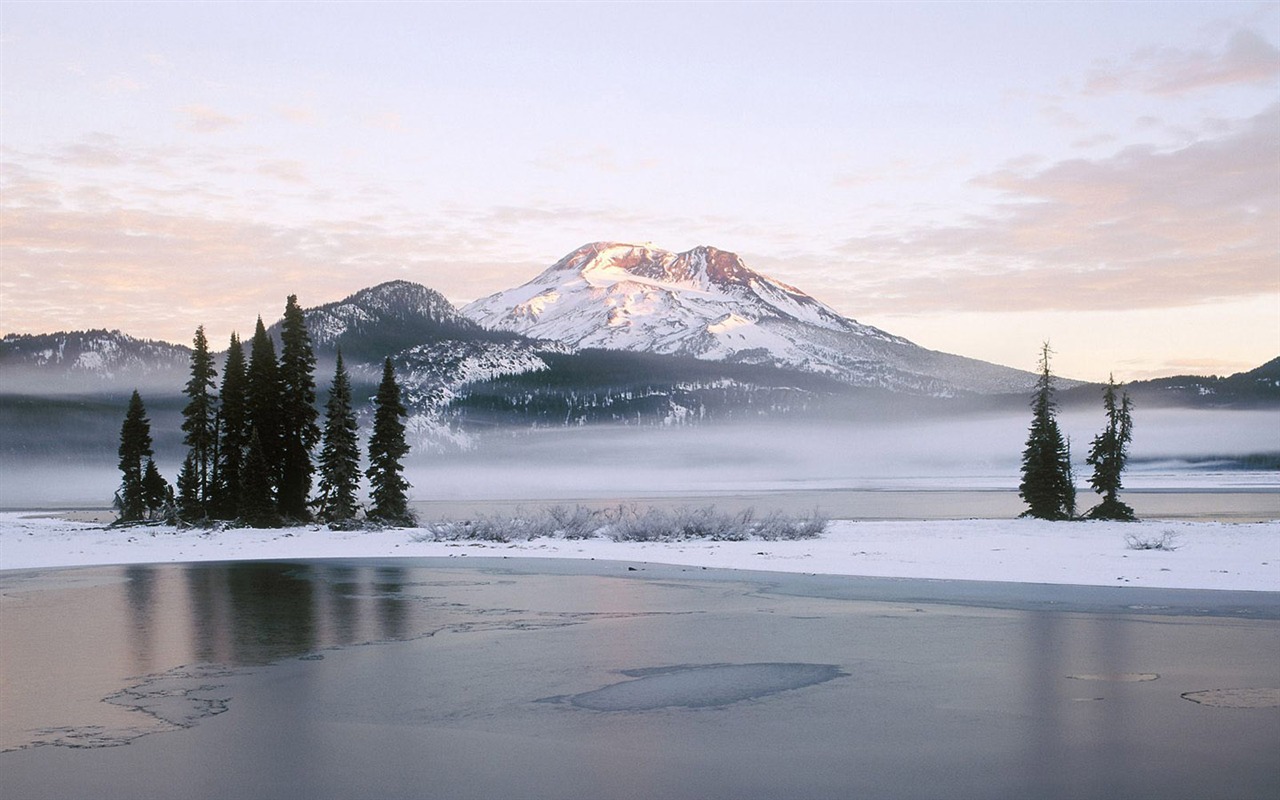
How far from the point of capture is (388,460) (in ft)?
188

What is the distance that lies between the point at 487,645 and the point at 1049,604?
11740 mm

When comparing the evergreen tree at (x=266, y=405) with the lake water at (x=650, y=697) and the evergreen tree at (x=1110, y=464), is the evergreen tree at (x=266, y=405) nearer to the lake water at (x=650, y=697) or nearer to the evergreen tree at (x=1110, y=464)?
the lake water at (x=650, y=697)

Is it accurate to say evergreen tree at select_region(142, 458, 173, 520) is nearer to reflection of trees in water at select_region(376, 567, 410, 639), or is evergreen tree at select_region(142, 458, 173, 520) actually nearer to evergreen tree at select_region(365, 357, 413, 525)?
evergreen tree at select_region(365, 357, 413, 525)

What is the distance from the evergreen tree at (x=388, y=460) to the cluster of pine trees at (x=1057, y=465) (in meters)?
31.7

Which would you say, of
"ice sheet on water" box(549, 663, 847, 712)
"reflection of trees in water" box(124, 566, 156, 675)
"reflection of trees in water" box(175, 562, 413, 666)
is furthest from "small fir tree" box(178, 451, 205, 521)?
"ice sheet on water" box(549, 663, 847, 712)

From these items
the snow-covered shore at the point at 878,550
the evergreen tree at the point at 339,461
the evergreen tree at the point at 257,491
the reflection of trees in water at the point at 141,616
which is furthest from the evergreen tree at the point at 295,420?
the reflection of trees in water at the point at 141,616

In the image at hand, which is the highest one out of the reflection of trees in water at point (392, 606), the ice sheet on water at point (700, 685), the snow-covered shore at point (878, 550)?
the ice sheet on water at point (700, 685)

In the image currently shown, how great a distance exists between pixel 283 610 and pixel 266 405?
1564 inches

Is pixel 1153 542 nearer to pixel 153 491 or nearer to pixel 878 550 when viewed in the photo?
pixel 878 550

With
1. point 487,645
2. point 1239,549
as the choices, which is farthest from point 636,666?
point 1239,549

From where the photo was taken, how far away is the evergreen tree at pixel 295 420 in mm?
60625

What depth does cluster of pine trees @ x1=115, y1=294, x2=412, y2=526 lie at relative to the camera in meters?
57.4

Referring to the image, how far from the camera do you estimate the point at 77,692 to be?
1369cm

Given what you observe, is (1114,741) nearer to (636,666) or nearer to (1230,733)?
(1230,733)
